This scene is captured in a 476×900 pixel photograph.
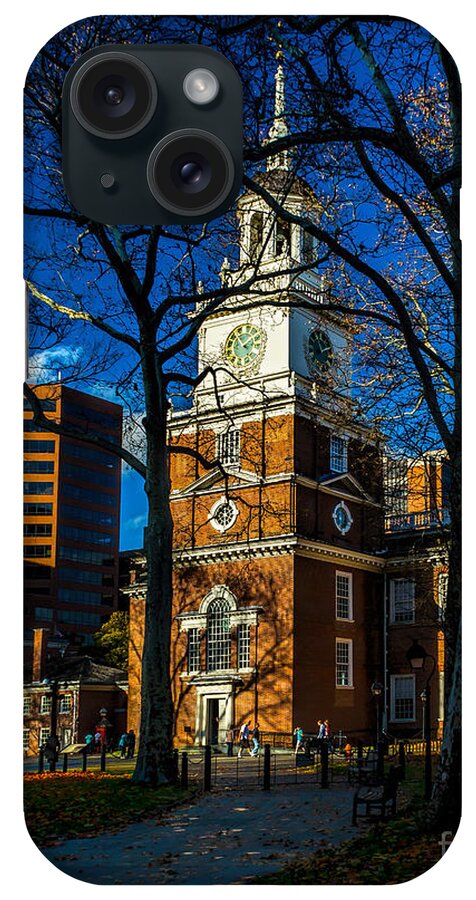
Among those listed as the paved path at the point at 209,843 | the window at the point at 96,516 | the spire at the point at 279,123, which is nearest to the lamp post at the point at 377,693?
the paved path at the point at 209,843

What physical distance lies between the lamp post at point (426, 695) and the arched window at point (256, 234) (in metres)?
3.11

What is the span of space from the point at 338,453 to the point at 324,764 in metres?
2.27

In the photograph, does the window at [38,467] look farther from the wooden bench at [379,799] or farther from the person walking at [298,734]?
the wooden bench at [379,799]

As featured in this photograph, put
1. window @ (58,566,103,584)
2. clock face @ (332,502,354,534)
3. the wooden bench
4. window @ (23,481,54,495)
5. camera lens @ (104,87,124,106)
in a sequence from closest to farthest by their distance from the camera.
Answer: camera lens @ (104,87,124,106), window @ (23,481,54,495), the wooden bench, window @ (58,566,103,584), clock face @ (332,502,354,534)

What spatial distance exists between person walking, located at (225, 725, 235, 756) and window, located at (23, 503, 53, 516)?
2007 millimetres

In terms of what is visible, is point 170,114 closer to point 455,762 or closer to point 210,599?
point 210,599

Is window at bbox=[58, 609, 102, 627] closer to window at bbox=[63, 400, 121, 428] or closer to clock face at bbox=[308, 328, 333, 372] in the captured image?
window at bbox=[63, 400, 121, 428]

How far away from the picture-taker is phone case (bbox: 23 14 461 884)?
7.77 metres

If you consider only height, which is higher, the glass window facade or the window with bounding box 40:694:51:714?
the glass window facade

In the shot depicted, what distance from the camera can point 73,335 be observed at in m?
7.95

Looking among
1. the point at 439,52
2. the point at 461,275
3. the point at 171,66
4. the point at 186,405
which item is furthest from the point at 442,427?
the point at 171,66

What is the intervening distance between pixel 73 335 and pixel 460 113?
3.04m

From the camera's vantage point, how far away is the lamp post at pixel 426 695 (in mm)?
8086

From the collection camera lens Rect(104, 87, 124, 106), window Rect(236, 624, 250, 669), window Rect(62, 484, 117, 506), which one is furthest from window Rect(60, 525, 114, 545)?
camera lens Rect(104, 87, 124, 106)
